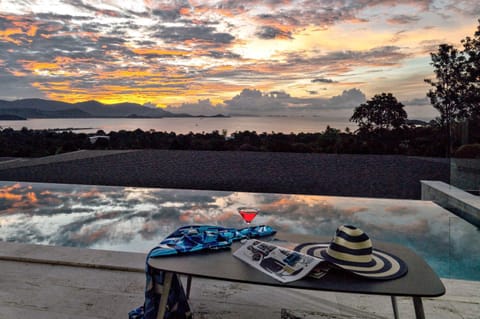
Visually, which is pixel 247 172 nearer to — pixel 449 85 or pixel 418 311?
pixel 449 85

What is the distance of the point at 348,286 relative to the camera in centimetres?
110

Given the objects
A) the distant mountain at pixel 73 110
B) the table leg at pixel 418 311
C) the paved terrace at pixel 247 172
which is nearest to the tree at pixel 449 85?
the paved terrace at pixel 247 172

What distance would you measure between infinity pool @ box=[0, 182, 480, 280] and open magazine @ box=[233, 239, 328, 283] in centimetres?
146

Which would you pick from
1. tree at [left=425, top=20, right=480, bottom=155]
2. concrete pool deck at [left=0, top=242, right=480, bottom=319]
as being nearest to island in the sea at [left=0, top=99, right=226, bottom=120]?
tree at [left=425, top=20, right=480, bottom=155]

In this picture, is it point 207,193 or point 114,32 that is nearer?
point 207,193

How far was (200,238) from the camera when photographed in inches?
57.1

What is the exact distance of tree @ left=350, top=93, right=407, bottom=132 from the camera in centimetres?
808

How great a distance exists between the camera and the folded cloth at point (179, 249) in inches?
53.9

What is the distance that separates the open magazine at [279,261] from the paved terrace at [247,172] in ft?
16.2

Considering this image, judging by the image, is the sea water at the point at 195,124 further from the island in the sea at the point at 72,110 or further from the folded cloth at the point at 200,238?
the folded cloth at the point at 200,238

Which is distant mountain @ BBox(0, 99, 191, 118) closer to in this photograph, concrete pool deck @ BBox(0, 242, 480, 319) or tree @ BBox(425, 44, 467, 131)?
tree @ BBox(425, 44, 467, 131)

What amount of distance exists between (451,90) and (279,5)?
2.78m

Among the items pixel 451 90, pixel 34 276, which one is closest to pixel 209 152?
pixel 451 90

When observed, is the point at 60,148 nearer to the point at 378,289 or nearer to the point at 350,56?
the point at 350,56
